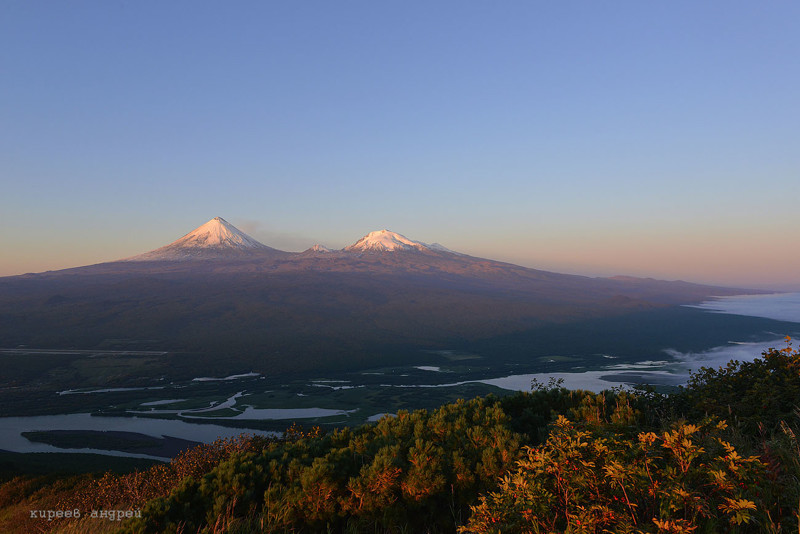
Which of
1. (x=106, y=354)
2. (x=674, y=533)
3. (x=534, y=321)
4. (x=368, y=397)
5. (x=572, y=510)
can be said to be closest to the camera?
(x=674, y=533)

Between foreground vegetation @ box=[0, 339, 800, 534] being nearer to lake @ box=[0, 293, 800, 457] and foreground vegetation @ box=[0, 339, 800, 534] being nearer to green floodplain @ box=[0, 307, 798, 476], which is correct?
lake @ box=[0, 293, 800, 457]

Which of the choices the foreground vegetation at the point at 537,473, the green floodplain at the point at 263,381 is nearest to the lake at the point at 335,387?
the green floodplain at the point at 263,381

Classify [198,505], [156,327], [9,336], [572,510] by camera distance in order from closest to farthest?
[572,510] → [198,505] → [9,336] → [156,327]

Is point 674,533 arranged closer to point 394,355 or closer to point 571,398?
point 571,398

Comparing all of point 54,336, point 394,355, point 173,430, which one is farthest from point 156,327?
point 173,430

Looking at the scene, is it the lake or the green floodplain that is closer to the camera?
the lake

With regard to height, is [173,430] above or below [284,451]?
below

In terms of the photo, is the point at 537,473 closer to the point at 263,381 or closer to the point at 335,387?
the point at 335,387

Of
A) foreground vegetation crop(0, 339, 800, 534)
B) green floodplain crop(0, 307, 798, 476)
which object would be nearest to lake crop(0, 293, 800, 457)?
green floodplain crop(0, 307, 798, 476)
